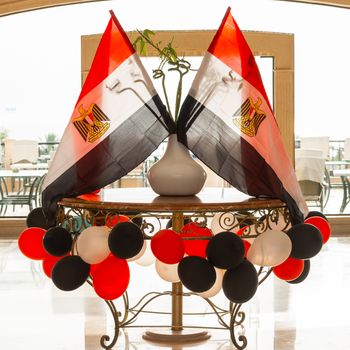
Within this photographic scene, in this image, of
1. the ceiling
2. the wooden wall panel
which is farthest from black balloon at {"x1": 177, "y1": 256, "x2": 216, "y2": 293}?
the ceiling

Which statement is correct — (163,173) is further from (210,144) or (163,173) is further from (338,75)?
(338,75)

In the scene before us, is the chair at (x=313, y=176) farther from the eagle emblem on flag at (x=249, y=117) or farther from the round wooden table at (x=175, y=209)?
the eagle emblem on flag at (x=249, y=117)

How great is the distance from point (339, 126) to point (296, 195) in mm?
Result: 5424

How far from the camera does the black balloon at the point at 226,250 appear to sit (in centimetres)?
368

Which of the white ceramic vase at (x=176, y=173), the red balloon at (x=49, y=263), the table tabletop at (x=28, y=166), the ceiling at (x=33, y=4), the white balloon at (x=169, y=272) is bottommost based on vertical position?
the white balloon at (x=169, y=272)

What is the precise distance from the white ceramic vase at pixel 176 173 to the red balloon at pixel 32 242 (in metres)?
0.60

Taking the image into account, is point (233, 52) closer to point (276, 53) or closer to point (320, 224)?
point (320, 224)

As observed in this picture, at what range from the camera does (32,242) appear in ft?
13.8

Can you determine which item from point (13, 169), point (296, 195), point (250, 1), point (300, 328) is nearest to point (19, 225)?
point (13, 169)

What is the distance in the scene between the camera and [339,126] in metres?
9.27

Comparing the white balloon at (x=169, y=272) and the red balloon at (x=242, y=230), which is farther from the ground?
the red balloon at (x=242, y=230)

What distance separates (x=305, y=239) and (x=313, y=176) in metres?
5.48

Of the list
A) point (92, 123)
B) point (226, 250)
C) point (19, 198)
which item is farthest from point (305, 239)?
point (19, 198)

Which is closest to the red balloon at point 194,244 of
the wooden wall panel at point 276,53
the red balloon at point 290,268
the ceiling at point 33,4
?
the red balloon at point 290,268
